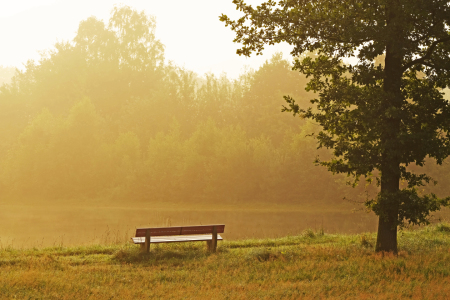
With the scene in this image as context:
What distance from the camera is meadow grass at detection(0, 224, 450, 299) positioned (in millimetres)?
7480

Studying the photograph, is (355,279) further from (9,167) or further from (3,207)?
(9,167)

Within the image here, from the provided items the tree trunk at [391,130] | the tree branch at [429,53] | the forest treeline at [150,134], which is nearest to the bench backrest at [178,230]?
the tree trunk at [391,130]

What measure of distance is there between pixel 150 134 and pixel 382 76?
129 ft

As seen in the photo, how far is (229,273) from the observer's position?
9.05m

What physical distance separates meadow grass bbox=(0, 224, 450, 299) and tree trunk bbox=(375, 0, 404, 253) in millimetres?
728

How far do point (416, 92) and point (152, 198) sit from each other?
33.4m

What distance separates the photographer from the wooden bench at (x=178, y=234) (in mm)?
11250

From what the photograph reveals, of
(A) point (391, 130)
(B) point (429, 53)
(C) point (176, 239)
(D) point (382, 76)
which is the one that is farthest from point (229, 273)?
(B) point (429, 53)

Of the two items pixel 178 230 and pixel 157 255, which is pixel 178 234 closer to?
pixel 178 230

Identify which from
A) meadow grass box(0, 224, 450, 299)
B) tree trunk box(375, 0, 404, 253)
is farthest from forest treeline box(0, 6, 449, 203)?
meadow grass box(0, 224, 450, 299)

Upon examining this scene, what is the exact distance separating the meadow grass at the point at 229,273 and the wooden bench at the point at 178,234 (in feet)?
0.96

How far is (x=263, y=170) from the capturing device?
3962 cm

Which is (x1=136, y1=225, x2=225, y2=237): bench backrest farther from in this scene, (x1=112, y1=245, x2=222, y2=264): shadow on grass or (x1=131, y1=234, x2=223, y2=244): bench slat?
(x1=112, y1=245, x2=222, y2=264): shadow on grass

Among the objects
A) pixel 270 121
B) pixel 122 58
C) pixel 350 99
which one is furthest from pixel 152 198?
pixel 350 99
